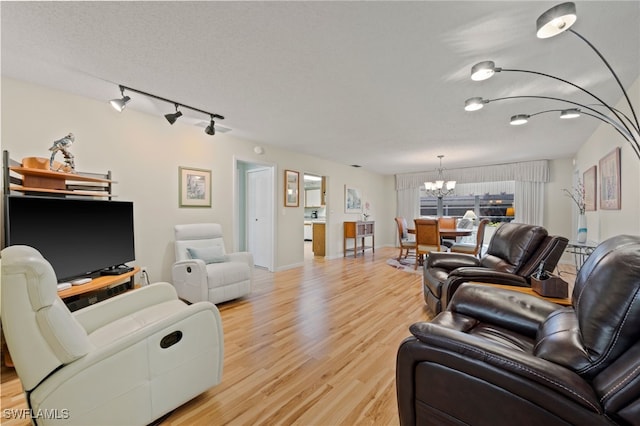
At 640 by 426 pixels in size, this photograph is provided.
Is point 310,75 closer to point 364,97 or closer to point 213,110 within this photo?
point 364,97

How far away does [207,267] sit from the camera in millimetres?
3061

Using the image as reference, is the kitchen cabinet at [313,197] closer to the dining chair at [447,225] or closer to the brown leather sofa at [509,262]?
the dining chair at [447,225]

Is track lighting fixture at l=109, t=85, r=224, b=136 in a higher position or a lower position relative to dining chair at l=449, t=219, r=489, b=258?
higher

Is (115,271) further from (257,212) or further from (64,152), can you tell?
(257,212)

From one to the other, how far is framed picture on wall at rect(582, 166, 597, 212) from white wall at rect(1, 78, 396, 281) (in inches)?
189

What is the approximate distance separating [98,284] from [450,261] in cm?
343

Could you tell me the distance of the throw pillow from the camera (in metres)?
3.22

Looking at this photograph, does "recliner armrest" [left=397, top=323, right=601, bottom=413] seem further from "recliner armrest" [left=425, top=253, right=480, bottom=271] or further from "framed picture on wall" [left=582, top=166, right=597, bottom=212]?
"framed picture on wall" [left=582, top=166, right=597, bottom=212]

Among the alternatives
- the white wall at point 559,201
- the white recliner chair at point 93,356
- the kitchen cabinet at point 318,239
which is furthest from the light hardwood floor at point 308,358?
the white wall at point 559,201

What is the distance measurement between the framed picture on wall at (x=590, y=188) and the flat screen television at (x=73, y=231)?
6.03 m

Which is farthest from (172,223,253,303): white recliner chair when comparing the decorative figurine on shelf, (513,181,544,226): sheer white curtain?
(513,181,544,226): sheer white curtain

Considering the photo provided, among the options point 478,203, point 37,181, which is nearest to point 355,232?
point 478,203

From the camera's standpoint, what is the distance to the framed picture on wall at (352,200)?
676 cm

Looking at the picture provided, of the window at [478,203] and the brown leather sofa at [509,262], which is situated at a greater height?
the window at [478,203]
